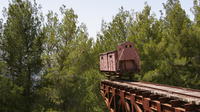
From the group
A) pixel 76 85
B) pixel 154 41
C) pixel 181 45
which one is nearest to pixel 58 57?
pixel 76 85

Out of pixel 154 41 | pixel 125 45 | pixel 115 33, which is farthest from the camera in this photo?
pixel 115 33

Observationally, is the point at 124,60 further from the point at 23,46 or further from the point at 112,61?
the point at 23,46

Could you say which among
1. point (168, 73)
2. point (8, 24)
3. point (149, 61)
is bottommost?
point (168, 73)

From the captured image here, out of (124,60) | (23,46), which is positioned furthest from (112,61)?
Answer: (23,46)

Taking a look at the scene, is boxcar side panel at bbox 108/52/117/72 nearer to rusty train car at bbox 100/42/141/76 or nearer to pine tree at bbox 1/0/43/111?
rusty train car at bbox 100/42/141/76

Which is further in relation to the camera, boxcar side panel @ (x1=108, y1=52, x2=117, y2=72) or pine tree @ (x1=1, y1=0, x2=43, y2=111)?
pine tree @ (x1=1, y1=0, x2=43, y2=111)

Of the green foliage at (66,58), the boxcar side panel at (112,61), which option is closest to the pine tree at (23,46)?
the green foliage at (66,58)

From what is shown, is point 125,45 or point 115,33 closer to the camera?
point 125,45

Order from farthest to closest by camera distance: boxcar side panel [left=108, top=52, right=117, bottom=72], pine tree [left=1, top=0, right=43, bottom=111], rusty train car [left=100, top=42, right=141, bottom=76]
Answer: pine tree [left=1, top=0, right=43, bottom=111]
boxcar side panel [left=108, top=52, right=117, bottom=72]
rusty train car [left=100, top=42, right=141, bottom=76]

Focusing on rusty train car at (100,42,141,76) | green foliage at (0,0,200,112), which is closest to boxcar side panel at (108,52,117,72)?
rusty train car at (100,42,141,76)

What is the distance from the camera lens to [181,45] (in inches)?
1005

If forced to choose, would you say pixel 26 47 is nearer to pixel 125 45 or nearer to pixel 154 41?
pixel 125 45

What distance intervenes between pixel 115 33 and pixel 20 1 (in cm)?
1585

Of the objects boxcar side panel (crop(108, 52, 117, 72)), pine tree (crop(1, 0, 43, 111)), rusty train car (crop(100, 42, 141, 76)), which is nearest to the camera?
rusty train car (crop(100, 42, 141, 76))
